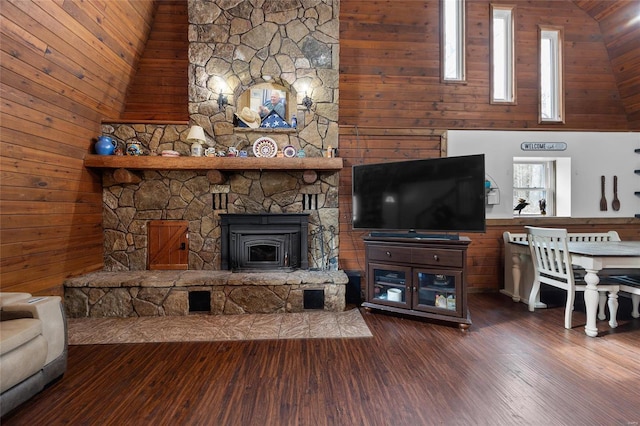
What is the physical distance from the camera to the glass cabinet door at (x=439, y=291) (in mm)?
2730

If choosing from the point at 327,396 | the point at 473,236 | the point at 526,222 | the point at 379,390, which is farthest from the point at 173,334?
the point at 526,222

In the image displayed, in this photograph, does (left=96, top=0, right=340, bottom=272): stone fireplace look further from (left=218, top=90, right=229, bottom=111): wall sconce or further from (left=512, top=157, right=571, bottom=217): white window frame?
(left=512, top=157, right=571, bottom=217): white window frame

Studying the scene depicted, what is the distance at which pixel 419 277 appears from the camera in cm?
290

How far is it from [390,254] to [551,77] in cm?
379

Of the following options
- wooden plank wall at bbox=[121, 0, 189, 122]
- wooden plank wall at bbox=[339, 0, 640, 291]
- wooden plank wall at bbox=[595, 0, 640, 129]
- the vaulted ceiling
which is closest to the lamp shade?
wooden plank wall at bbox=[121, 0, 189, 122]

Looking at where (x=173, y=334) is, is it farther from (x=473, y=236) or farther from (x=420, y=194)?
(x=473, y=236)

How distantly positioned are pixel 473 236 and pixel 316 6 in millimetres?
3667

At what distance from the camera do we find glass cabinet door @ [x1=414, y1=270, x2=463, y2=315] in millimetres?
2730

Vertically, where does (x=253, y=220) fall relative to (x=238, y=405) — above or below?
above

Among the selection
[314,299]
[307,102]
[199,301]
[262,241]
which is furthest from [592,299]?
[199,301]

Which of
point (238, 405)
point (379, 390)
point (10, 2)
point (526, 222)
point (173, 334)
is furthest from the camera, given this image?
point (526, 222)

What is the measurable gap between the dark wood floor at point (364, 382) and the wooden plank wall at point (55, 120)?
3.73 ft

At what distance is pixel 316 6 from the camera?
11.8 ft

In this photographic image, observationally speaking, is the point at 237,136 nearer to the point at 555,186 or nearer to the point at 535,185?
the point at 535,185
